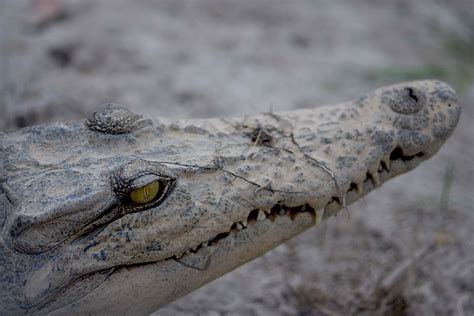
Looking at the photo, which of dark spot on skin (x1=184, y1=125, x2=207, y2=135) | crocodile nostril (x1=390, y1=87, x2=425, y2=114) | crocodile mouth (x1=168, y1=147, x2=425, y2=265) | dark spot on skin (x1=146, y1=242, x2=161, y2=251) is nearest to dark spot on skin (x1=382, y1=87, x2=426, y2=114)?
crocodile nostril (x1=390, y1=87, x2=425, y2=114)

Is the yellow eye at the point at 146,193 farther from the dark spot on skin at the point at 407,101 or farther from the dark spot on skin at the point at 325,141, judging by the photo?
the dark spot on skin at the point at 407,101

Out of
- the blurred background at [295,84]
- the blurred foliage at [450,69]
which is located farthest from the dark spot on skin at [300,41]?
the blurred foliage at [450,69]

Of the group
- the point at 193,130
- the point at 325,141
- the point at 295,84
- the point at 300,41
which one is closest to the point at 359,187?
the point at 325,141

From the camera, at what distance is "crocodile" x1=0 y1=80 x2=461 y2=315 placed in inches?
82.7

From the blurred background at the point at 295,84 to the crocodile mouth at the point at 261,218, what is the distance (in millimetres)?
883

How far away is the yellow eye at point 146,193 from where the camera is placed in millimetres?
2121

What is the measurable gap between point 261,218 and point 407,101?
0.77 meters

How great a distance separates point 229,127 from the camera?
2.48m

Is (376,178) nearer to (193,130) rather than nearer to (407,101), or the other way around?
(407,101)

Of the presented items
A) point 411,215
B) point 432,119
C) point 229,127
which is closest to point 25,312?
point 229,127

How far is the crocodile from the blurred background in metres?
0.88

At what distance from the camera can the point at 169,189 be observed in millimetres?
2180

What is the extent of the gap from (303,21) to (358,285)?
10.9ft

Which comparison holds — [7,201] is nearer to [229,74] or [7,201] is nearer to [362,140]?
[362,140]
